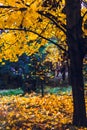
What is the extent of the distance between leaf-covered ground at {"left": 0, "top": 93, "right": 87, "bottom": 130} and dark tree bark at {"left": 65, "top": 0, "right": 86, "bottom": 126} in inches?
17.9

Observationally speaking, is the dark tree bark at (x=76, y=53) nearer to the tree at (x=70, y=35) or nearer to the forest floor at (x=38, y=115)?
the tree at (x=70, y=35)

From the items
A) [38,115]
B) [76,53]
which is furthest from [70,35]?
[38,115]

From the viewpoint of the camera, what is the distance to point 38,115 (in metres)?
10.6

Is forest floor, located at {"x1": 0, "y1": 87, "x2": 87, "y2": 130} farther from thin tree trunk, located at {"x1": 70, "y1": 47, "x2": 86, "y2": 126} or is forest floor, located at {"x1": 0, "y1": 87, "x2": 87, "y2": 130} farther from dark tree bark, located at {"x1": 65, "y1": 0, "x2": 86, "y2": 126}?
dark tree bark, located at {"x1": 65, "y1": 0, "x2": 86, "y2": 126}

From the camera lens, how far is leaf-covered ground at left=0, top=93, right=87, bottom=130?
382 inches

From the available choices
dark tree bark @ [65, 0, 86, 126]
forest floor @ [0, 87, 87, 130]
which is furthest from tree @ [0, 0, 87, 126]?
forest floor @ [0, 87, 87, 130]

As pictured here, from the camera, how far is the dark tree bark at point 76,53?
30.2 feet

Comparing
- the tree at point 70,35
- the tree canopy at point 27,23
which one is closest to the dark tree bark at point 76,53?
the tree at point 70,35

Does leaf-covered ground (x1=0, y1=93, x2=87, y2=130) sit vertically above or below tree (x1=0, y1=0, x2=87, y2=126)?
below

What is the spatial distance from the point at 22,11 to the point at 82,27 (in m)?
3.32

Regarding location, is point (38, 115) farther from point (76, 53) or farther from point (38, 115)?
point (76, 53)

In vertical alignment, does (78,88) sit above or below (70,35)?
below

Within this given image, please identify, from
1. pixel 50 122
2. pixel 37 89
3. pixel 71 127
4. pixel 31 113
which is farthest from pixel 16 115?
pixel 37 89

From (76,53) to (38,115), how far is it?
2.33 meters
